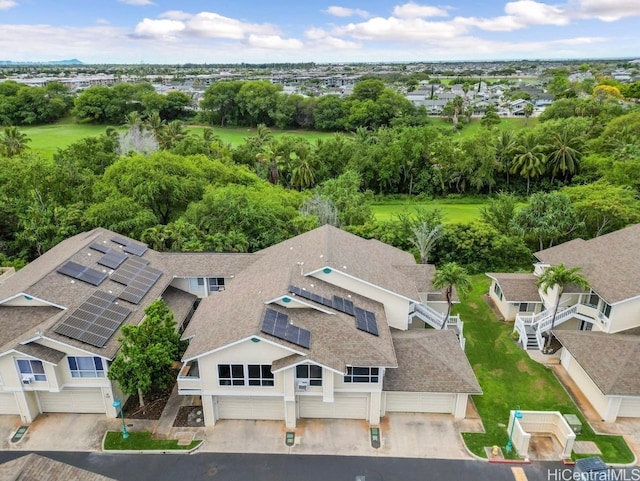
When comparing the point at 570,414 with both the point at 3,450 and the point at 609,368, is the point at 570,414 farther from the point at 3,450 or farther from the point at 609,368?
the point at 3,450

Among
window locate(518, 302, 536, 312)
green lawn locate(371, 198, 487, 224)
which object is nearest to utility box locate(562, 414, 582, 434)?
window locate(518, 302, 536, 312)

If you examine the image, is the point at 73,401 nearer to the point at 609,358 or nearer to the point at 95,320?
the point at 95,320

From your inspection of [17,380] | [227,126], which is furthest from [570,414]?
[227,126]

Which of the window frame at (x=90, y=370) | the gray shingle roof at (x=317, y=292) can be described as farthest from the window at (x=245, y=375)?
the window frame at (x=90, y=370)

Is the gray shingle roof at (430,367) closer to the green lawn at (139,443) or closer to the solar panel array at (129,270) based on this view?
the green lawn at (139,443)

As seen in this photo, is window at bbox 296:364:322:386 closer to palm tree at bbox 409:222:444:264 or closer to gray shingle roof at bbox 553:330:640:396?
gray shingle roof at bbox 553:330:640:396

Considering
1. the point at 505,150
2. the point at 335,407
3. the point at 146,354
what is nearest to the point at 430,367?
the point at 335,407
